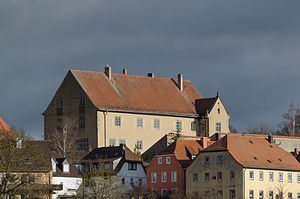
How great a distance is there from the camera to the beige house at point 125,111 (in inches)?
4921

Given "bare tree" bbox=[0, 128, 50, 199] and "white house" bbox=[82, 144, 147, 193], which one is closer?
"bare tree" bbox=[0, 128, 50, 199]

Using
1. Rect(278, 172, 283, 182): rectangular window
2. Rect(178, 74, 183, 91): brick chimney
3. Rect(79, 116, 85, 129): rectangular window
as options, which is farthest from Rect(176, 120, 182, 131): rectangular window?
Rect(278, 172, 283, 182): rectangular window

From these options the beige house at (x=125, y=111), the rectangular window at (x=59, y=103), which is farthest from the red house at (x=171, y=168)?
the rectangular window at (x=59, y=103)

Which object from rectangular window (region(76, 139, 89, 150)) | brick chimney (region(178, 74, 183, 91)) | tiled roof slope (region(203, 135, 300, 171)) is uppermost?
brick chimney (region(178, 74, 183, 91))

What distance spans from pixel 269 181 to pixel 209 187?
241 inches

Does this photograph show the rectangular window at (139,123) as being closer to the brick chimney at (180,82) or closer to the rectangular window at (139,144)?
the rectangular window at (139,144)

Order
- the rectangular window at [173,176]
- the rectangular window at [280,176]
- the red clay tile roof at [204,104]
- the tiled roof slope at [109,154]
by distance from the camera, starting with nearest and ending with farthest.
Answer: the rectangular window at [280,176] < the rectangular window at [173,176] < the tiled roof slope at [109,154] < the red clay tile roof at [204,104]

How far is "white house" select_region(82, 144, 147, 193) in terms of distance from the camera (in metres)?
114

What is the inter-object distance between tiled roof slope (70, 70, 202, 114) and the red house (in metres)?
13.1

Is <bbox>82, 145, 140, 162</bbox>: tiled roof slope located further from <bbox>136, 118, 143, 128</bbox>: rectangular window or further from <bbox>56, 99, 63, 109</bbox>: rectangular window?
<bbox>56, 99, 63, 109</bbox>: rectangular window

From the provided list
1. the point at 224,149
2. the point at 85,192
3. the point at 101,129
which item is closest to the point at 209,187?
the point at 224,149

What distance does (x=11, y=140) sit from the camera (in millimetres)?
93250

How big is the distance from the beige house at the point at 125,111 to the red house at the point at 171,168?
11.1 meters

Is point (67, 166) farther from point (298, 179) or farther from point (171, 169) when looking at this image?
point (298, 179)
